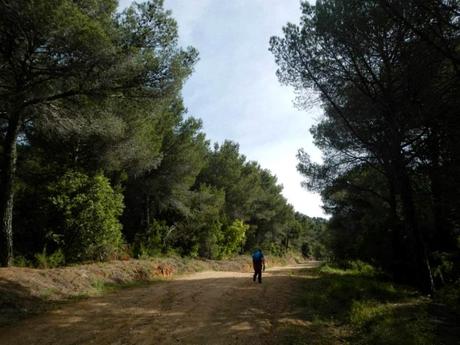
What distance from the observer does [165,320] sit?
26.4 ft

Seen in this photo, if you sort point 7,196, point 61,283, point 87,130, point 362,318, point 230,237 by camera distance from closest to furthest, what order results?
1. point 362,318
2. point 7,196
3. point 61,283
4. point 87,130
5. point 230,237

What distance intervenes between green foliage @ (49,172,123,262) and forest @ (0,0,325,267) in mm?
39

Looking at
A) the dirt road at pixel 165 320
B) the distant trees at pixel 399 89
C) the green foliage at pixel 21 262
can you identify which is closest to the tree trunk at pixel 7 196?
the green foliage at pixel 21 262

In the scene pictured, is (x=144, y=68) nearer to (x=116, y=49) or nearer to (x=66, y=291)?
(x=116, y=49)

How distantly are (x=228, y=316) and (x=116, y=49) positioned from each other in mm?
7487

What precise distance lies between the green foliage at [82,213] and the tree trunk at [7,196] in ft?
8.15

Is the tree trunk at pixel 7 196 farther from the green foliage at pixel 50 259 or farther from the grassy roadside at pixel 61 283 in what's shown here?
the green foliage at pixel 50 259

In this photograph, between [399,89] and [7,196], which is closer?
[7,196]

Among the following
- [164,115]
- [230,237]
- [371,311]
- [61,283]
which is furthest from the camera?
[230,237]

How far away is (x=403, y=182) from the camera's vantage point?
1278 cm

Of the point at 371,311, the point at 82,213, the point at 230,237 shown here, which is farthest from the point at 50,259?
the point at 230,237

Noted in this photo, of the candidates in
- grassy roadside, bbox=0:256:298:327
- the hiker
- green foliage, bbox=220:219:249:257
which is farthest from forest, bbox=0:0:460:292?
green foliage, bbox=220:219:249:257

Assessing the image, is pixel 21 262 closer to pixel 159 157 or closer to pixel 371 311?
pixel 159 157

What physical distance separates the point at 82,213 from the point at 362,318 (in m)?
10.6
